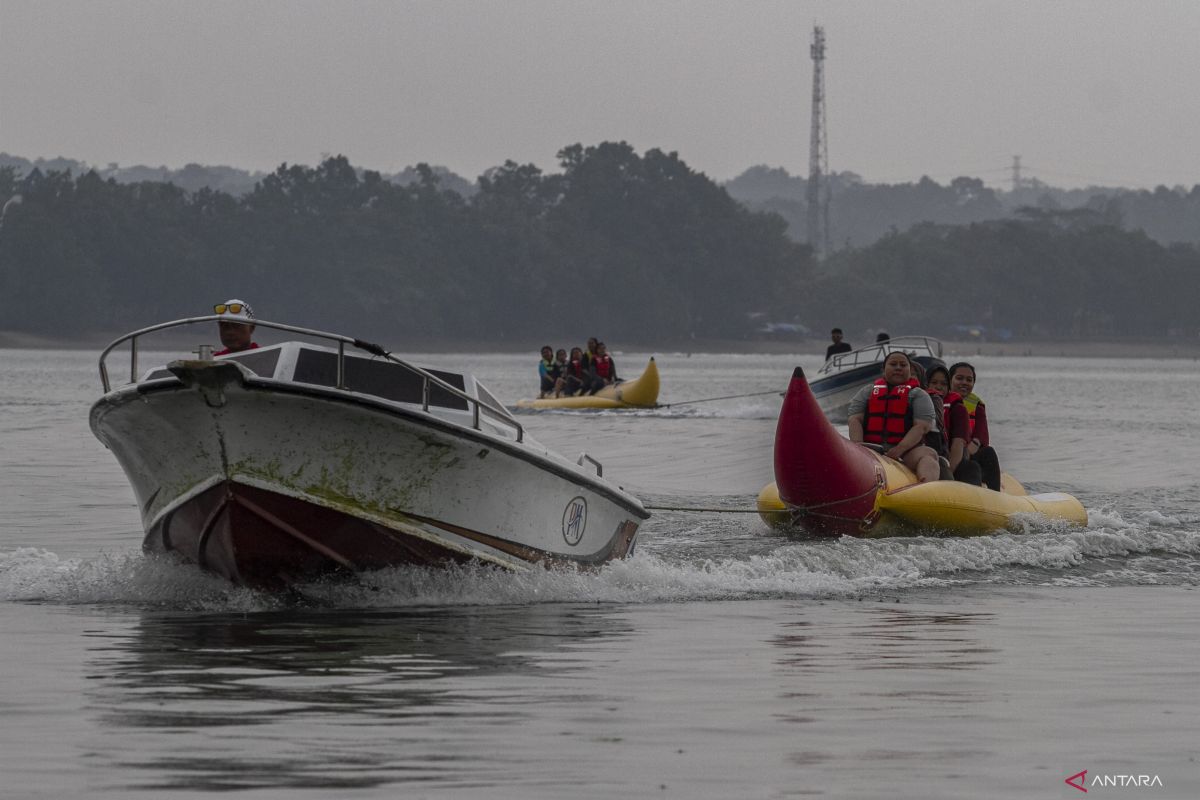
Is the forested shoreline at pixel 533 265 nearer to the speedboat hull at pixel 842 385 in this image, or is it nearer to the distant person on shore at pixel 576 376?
the distant person on shore at pixel 576 376

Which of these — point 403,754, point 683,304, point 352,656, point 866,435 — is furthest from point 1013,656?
point 683,304

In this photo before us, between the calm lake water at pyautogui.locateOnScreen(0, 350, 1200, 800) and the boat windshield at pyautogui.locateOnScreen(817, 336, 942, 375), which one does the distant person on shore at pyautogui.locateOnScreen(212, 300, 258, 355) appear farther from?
the boat windshield at pyautogui.locateOnScreen(817, 336, 942, 375)

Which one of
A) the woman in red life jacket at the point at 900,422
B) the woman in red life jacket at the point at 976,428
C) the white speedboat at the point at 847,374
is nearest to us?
the woman in red life jacket at the point at 900,422

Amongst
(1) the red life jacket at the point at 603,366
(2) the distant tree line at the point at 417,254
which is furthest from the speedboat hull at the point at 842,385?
(2) the distant tree line at the point at 417,254

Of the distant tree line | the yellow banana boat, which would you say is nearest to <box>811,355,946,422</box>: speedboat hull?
the yellow banana boat

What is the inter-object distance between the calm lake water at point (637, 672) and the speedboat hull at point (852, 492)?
1.17 feet

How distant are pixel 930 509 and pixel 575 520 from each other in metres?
4.11

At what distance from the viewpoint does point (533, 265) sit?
159625 mm

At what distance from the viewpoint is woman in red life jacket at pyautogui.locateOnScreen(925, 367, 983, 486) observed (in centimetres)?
1694

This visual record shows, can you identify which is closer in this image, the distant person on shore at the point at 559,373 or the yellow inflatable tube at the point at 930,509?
the yellow inflatable tube at the point at 930,509

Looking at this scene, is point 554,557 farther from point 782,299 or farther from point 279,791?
point 782,299

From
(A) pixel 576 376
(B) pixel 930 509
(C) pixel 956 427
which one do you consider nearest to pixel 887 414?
(C) pixel 956 427

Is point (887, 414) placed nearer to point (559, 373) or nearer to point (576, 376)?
point (576, 376)

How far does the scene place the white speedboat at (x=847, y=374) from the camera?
3594 centimetres
